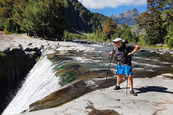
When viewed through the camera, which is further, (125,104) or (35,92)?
(35,92)

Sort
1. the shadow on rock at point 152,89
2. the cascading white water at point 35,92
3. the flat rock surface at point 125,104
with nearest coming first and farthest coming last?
the flat rock surface at point 125,104 < the shadow on rock at point 152,89 < the cascading white water at point 35,92

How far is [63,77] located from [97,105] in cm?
517

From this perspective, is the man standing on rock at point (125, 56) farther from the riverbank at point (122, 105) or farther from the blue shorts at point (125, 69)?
the riverbank at point (122, 105)

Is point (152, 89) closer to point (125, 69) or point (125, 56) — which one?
point (125, 69)

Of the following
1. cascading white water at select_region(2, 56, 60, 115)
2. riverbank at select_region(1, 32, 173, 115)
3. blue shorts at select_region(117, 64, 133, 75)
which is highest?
blue shorts at select_region(117, 64, 133, 75)

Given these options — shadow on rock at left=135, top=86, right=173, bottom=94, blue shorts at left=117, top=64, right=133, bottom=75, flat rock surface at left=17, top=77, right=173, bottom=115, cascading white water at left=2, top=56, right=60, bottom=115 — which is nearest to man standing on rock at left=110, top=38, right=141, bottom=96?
blue shorts at left=117, top=64, right=133, bottom=75

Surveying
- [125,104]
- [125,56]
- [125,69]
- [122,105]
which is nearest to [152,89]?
[125,69]

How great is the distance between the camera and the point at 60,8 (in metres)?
46.5

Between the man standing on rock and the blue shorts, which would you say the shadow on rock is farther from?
the blue shorts

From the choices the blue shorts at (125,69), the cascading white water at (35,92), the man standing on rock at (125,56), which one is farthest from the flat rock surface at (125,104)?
the cascading white water at (35,92)

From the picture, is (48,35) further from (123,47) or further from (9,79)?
(123,47)

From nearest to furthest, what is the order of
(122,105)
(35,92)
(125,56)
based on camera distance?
(122,105) → (125,56) → (35,92)

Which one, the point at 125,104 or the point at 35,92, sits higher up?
the point at 125,104

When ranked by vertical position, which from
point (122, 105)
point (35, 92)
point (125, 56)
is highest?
point (125, 56)
